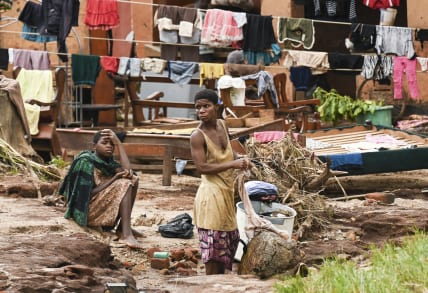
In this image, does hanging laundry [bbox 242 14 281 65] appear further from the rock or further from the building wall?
the rock

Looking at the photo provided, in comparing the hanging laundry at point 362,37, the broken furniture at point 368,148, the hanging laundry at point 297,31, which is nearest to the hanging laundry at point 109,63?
the hanging laundry at point 297,31

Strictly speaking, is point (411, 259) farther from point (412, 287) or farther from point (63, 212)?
point (63, 212)

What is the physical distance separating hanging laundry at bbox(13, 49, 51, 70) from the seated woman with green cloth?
654cm

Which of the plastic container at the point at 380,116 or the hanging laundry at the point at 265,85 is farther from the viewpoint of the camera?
the plastic container at the point at 380,116

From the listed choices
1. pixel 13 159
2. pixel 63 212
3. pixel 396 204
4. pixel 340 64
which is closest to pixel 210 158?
pixel 63 212

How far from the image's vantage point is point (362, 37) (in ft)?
55.9

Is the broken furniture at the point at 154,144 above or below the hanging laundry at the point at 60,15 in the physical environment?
below

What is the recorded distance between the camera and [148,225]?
404 inches

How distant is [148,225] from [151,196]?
2.13 meters

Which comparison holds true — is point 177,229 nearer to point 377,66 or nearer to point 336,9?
point 377,66

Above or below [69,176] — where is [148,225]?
below

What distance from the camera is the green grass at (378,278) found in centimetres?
544

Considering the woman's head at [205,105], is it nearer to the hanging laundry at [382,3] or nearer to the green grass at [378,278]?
the green grass at [378,278]

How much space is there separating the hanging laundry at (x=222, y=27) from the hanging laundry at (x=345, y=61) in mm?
1721
